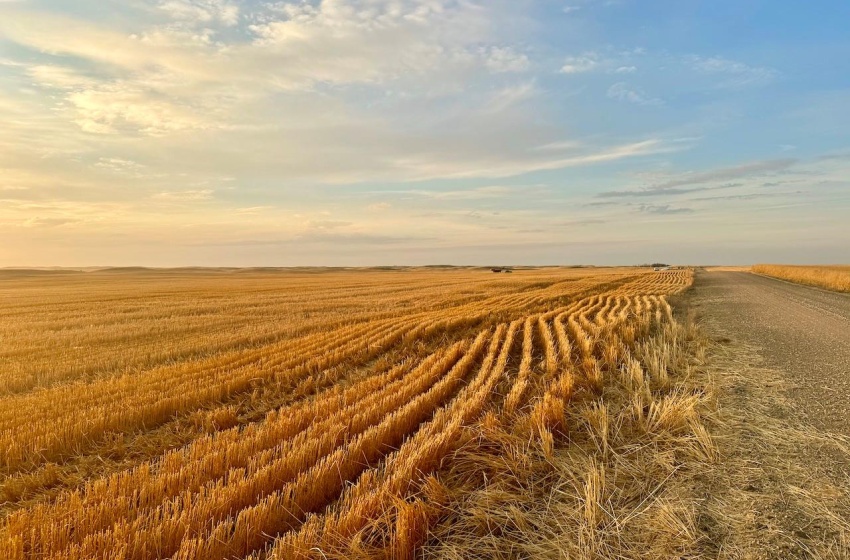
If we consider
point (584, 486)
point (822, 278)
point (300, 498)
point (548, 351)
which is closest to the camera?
point (300, 498)

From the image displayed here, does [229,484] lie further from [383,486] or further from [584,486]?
[584,486]

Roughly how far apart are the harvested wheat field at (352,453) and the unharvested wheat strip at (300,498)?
2 centimetres

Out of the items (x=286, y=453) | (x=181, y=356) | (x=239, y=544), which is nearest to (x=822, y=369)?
(x=286, y=453)

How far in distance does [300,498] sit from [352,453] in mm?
1043

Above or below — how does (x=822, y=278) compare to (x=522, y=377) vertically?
above

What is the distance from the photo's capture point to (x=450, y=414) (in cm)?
700

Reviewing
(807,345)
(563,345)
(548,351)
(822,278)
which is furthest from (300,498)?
(822,278)

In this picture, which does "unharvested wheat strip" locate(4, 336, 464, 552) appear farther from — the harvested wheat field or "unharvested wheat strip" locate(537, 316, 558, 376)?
"unharvested wheat strip" locate(537, 316, 558, 376)

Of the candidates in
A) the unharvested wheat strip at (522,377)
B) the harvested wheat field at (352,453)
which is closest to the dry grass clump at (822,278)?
the harvested wheat field at (352,453)

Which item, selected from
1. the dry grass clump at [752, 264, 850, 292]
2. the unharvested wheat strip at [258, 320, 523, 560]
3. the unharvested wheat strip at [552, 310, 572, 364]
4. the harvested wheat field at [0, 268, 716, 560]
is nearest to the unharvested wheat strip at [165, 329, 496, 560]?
the harvested wheat field at [0, 268, 716, 560]

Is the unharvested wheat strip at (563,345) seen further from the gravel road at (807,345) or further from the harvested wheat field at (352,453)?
the gravel road at (807,345)

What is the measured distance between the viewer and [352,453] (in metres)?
5.43

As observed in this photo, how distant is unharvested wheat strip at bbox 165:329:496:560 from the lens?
12.0 feet

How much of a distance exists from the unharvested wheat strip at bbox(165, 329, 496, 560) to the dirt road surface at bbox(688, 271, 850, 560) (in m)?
3.39
